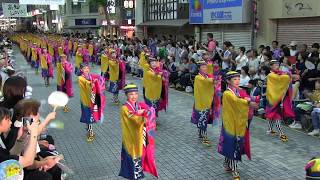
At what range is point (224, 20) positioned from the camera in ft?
66.0

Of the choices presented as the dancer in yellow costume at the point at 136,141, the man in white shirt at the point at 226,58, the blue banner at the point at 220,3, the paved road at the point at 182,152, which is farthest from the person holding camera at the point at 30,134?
the blue banner at the point at 220,3

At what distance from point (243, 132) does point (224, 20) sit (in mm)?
14247

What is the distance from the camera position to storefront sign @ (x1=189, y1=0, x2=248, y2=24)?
18641 millimetres

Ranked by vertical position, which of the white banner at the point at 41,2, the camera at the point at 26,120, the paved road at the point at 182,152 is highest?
the white banner at the point at 41,2

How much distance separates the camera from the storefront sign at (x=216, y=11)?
18641mm

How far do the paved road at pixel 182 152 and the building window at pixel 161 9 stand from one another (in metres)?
17.7

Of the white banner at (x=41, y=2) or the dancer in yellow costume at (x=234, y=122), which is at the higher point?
the white banner at (x=41, y=2)

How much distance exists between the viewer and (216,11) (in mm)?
20797

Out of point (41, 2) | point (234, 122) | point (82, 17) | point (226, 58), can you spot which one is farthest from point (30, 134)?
point (82, 17)

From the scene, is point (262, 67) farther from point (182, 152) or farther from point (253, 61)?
point (182, 152)

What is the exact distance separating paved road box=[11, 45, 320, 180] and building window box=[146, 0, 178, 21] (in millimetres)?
17719

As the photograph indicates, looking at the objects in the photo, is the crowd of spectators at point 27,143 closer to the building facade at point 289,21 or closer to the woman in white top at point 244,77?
the woman in white top at point 244,77

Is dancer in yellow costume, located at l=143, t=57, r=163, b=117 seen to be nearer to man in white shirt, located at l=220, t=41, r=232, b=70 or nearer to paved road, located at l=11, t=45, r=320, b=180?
paved road, located at l=11, t=45, r=320, b=180

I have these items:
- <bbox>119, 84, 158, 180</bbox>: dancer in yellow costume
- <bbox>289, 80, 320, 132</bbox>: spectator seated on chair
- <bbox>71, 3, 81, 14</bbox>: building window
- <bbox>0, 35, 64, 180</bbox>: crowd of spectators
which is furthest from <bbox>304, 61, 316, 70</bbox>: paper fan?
<bbox>71, 3, 81, 14</bbox>: building window
